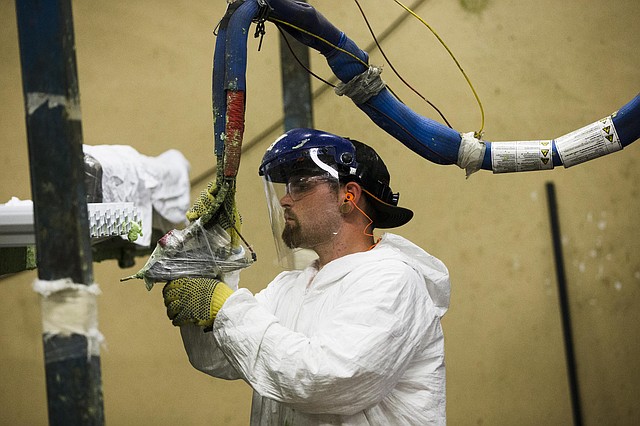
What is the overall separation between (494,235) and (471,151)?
2.16 meters

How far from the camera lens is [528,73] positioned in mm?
4371

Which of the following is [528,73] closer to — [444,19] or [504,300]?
[444,19]

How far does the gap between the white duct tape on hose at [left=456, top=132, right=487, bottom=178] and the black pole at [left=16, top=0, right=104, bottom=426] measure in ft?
3.62

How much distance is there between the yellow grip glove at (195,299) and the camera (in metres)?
1.96

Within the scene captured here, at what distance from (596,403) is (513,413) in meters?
0.41

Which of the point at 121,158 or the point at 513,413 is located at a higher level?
the point at 121,158

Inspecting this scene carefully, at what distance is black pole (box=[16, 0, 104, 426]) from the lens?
4.81 feet

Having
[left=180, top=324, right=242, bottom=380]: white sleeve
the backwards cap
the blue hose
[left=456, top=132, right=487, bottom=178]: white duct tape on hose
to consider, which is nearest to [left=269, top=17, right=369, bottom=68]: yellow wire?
the blue hose

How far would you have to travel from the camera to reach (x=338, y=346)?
6.04ft

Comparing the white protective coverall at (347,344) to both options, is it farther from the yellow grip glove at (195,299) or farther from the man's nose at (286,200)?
the man's nose at (286,200)

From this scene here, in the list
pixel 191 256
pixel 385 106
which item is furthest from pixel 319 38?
pixel 191 256

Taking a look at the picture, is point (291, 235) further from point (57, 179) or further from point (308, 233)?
point (57, 179)

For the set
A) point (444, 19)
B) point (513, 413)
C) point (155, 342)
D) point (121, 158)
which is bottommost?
point (513, 413)

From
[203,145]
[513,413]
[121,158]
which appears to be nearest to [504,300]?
[513,413]
